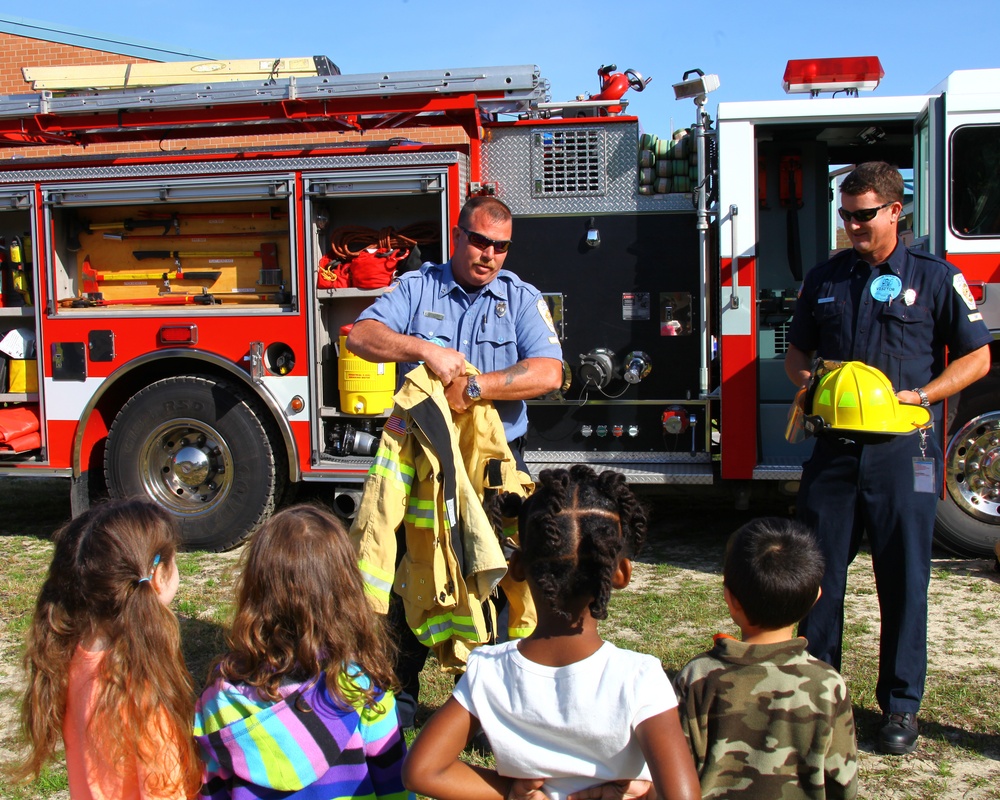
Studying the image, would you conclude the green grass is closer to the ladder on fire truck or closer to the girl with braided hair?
the girl with braided hair

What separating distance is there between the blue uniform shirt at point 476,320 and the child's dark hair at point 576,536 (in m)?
1.32

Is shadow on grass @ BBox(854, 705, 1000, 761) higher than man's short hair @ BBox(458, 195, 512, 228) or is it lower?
lower

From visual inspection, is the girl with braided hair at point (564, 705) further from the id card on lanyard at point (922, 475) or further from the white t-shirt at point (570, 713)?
the id card on lanyard at point (922, 475)

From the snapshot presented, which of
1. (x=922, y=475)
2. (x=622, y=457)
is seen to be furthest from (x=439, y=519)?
→ (x=622, y=457)

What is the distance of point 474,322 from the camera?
3365 mm

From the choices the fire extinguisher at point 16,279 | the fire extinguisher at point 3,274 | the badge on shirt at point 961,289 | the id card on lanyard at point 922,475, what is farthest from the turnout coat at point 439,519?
the fire extinguisher at point 3,274

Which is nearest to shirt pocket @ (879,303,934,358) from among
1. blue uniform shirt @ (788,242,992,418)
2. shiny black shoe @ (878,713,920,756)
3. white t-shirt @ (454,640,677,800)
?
blue uniform shirt @ (788,242,992,418)

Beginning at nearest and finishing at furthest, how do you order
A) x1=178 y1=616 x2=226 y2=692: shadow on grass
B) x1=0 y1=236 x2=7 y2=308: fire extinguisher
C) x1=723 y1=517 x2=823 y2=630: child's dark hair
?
1. x1=723 y1=517 x2=823 y2=630: child's dark hair
2. x1=178 y1=616 x2=226 y2=692: shadow on grass
3. x1=0 y1=236 x2=7 y2=308: fire extinguisher

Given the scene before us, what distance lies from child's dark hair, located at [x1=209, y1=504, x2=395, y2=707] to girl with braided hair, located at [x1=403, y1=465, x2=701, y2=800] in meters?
0.27

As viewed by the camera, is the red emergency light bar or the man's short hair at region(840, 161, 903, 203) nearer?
the man's short hair at region(840, 161, 903, 203)

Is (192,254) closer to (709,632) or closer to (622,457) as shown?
(622,457)

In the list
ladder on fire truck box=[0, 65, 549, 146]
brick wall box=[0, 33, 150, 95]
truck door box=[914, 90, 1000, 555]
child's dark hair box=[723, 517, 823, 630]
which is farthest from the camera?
brick wall box=[0, 33, 150, 95]

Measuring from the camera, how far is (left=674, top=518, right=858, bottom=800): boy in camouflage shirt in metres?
2.04

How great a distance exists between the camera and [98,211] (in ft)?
20.4
